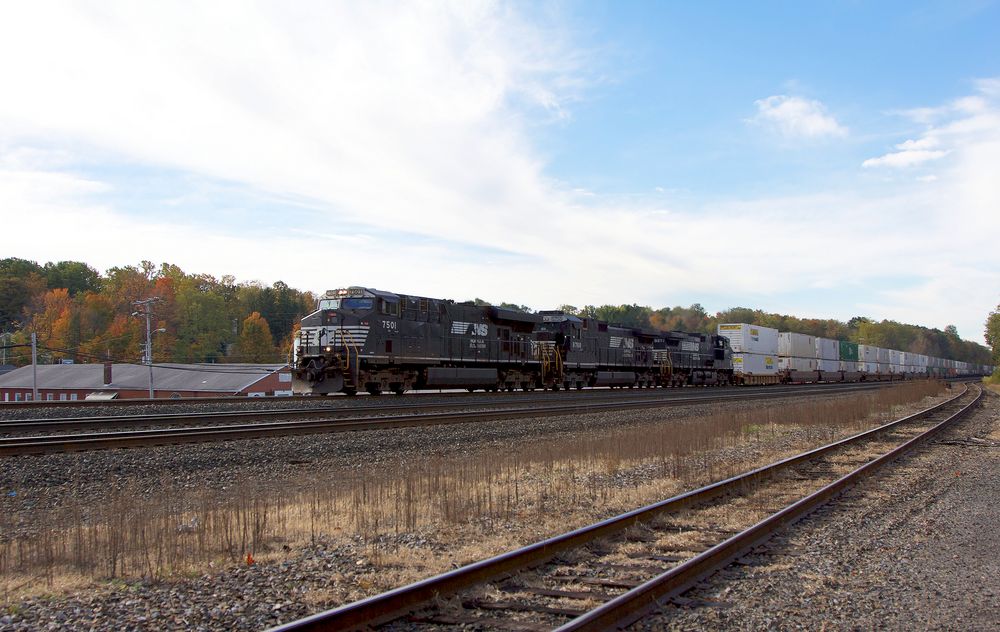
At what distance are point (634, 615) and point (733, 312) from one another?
17399 cm

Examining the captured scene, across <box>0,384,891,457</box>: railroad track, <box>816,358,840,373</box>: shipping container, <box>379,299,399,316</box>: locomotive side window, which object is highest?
<box>379,299,399,316</box>: locomotive side window

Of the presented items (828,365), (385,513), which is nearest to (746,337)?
(828,365)

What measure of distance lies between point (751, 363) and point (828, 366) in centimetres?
1571

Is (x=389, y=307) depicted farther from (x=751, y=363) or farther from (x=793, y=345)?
(x=793, y=345)

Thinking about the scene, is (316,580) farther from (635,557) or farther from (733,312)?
(733,312)

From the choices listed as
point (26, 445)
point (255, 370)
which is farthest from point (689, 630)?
point (255, 370)

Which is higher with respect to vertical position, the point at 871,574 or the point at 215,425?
the point at 215,425

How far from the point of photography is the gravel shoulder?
479cm

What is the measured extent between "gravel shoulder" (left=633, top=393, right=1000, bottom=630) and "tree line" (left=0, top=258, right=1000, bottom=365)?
76.4m

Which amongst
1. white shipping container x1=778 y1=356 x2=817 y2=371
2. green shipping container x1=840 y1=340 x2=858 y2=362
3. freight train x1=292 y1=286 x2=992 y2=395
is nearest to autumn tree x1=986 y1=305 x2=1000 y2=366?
green shipping container x1=840 y1=340 x2=858 y2=362

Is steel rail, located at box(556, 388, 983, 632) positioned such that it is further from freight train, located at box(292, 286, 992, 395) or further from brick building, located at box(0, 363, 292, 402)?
brick building, located at box(0, 363, 292, 402)

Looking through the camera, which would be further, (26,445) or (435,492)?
(26,445)

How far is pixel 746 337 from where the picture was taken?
5019cm

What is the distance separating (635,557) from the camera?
629 cm
